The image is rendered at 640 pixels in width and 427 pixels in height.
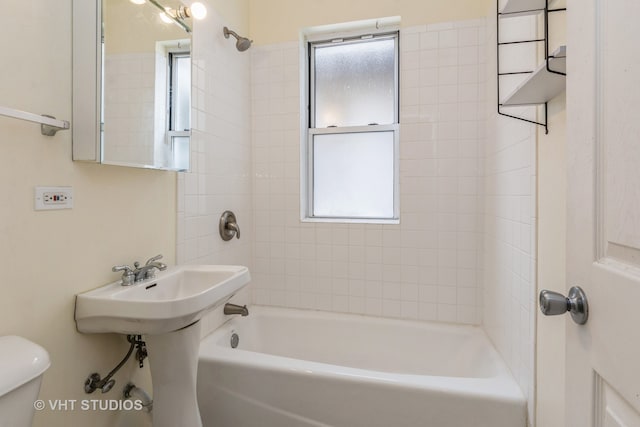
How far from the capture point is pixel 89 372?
3.77 ft

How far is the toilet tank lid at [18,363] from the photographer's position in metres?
0.69

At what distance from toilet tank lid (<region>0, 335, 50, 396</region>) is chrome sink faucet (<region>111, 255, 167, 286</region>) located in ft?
1.26

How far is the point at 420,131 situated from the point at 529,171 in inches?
32.9

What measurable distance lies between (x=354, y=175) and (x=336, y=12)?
1.05 m

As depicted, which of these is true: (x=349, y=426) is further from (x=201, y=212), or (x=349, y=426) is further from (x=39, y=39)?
(x=39, y=39)

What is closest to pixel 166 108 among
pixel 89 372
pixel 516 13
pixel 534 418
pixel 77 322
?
pixel 77 322

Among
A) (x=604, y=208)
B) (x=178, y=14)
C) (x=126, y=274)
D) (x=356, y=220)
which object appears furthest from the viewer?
(x=356, y=220)

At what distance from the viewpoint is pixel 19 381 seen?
71 centimetres

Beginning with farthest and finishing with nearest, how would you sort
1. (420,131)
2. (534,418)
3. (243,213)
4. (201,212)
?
1. (243,213)
2. (420,131)
3. (201,212)
4. (534,418)

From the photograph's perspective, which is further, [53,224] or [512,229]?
[512,229]

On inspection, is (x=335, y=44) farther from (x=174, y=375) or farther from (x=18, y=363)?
(x=18, y=363)

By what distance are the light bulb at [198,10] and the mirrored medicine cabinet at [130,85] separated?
0.20 metres

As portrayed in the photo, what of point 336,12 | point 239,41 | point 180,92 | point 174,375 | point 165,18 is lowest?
point 174,375

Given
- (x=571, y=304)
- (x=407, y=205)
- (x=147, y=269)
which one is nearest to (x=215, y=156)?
(x=147, y=269)
